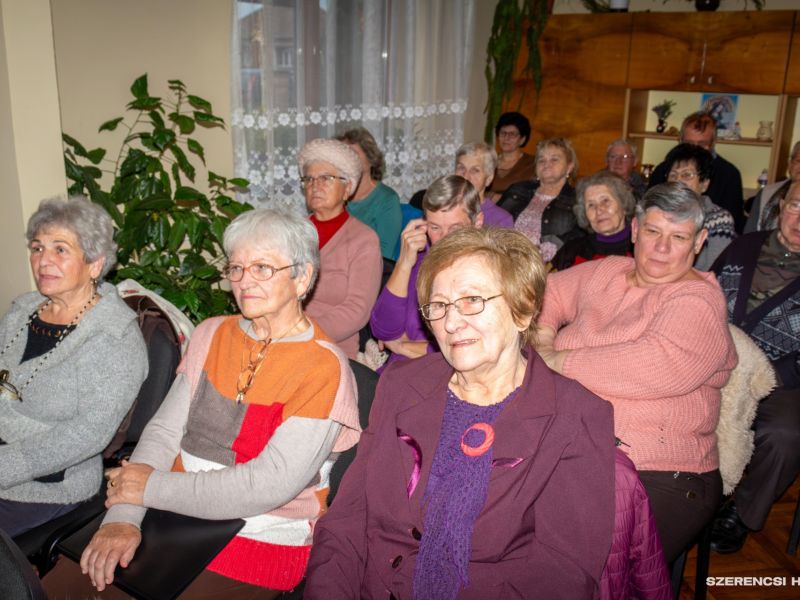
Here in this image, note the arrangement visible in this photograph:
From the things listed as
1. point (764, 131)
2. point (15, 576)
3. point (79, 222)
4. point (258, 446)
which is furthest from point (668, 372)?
point (764, 131)

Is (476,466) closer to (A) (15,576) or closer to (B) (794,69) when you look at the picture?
(A) (15,576)

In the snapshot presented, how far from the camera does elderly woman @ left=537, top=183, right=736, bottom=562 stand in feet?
6.59

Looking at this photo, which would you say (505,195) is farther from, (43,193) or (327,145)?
(43,193)

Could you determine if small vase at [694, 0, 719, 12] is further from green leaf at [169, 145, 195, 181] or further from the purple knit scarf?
the purple knit scarf

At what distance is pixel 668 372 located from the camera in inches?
79.4

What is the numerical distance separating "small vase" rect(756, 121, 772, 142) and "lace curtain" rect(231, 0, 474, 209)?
7.62ft

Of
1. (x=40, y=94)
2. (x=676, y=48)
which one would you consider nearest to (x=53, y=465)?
(x=40, y=94)

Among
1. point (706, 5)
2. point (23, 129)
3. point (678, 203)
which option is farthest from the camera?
point (706, 5)

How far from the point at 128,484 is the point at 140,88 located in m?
2.08

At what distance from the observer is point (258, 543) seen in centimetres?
181

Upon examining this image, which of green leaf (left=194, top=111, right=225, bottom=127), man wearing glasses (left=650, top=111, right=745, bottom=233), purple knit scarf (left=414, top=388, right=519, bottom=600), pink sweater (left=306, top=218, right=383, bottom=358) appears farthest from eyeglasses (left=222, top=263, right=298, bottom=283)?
man wearing glasses (left=650, top=111, right=745, bottom=233)

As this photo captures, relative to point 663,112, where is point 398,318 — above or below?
below

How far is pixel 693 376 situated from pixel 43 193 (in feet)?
7.96

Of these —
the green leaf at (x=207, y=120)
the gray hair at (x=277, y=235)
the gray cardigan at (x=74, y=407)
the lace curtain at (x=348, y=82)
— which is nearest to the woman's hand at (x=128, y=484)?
the gray cardigan at (x=74, y=407)
